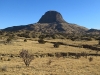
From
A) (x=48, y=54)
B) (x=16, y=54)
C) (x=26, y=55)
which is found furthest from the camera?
(x=48, y=54)

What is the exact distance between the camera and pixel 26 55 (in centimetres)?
2225

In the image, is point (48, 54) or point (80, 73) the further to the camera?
point (48, 54)

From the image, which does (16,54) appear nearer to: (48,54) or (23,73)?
(48,54)

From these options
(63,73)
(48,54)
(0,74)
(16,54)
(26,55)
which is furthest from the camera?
(48,54)

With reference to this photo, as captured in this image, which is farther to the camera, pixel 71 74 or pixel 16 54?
pixel 16 54

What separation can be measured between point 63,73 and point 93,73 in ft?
9.15

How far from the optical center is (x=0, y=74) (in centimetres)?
1672

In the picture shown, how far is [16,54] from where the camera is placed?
32.5 meters

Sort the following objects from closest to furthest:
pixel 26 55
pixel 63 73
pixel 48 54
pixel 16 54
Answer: pixel 63 73
pixel 26 55
pixel 16 54
pixel 48 54

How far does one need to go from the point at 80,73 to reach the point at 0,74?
7145 mm

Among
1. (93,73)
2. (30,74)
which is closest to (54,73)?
(30,74)

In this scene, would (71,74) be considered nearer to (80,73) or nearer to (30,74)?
(80,73)

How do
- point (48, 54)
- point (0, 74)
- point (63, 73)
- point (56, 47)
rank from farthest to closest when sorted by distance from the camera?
point (56, 47) < point (48, 54) < point (63, 73) < point (0, 74)

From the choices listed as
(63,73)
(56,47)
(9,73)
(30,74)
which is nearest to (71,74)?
(63,73)
